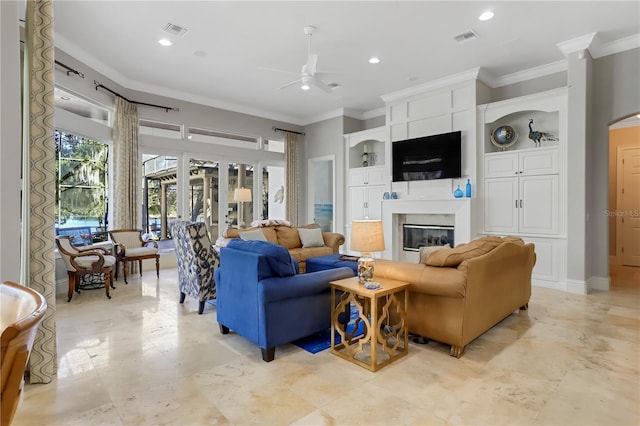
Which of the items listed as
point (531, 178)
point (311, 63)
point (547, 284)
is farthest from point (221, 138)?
point (547, 284)

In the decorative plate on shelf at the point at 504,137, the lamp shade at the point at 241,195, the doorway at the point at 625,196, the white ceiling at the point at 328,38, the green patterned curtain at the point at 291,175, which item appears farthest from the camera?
the green patterned curtain at the point at 291,175

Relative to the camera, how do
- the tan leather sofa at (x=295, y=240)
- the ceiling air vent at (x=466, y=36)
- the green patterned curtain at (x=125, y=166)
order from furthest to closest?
the green patterned curtain at (x=125, y=166) < the tan leather sofa at (x=295, y=240) < the ceiling air vent at (x=466, y=36)

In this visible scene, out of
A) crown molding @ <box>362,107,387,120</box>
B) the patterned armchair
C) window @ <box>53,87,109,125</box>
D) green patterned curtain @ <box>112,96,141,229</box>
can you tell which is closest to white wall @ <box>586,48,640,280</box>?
crown molding @ <box>362,107,387,120</box>

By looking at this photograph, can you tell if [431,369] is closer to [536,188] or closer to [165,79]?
[536,188]

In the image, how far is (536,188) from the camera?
5.04 meters

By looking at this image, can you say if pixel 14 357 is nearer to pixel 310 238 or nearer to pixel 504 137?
pixel 310 238

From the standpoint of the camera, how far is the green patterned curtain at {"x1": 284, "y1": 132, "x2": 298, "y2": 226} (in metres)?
8.19

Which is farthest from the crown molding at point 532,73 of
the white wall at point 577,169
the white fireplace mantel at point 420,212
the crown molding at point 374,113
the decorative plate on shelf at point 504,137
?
the crown molding at point 374,113

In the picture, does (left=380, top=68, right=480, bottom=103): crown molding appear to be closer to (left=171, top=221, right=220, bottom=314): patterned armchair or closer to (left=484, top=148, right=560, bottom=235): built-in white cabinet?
(left=484, top=148, right=560, bottom=235): built-in white cabinet

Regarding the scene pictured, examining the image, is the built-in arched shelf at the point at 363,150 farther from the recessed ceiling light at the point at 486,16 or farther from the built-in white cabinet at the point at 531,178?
the recessed ceiling light at the point at 486,16

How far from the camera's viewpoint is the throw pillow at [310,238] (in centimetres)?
576

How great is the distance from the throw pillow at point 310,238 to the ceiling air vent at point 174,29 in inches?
132

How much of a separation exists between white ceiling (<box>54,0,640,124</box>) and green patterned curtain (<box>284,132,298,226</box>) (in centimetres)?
214

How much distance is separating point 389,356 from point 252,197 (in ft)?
19.4
